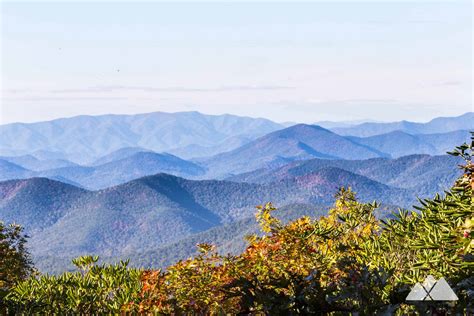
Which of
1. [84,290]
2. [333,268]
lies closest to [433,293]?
[333,268]

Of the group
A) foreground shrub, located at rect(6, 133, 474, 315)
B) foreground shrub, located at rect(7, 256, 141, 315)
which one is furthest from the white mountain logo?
foreground shrub, located at rect(7, 256, 141, 315)

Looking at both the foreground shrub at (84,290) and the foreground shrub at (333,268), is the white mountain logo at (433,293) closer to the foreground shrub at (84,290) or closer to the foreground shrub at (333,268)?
the foreground shrub at (333,268)

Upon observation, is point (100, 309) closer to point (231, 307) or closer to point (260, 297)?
point (231, 307)

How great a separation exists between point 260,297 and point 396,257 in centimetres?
633

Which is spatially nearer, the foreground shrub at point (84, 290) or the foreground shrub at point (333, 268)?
the foreground shrub at point (333, 268)

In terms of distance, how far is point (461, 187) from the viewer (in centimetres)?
963

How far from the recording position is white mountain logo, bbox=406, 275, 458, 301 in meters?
8.03

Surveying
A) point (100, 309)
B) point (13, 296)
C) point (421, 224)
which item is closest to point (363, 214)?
point (421, 224)

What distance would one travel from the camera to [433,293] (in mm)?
8188

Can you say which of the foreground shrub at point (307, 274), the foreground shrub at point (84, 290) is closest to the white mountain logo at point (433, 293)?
the foreground shrub at point (307, 274)

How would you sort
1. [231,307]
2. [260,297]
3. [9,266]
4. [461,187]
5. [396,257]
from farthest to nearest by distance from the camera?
[9,266], [396,257], [231,307], [461,187], [260,297]

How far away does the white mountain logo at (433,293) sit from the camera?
26.3ft

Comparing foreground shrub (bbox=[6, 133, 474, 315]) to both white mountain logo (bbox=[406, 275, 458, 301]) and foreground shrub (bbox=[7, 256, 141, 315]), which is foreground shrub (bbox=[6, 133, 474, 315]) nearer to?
foreground shrub (bbox=[7, 256, 141, 315])

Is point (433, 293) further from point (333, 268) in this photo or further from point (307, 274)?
point (307, 274)
